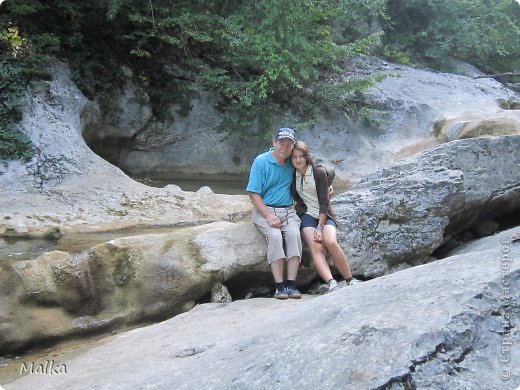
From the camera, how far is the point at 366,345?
225 cm

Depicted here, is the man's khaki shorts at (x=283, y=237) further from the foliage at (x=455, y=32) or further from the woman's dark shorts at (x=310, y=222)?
the foliage at (x=455, y=32)

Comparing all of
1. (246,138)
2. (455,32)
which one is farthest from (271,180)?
(455,32)

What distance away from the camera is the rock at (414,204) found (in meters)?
4.86

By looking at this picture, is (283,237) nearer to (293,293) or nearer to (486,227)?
(293,293)

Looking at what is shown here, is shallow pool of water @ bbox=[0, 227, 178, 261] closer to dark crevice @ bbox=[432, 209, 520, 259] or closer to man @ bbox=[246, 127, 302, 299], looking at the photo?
man @ bbox=[246, 127, 302, 299]

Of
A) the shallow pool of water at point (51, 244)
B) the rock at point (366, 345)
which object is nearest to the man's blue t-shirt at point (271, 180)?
the rock at point (366, 345)

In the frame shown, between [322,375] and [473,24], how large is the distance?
50.8ft

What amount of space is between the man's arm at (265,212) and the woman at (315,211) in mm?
245

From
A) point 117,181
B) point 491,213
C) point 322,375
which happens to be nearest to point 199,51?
point 117,181

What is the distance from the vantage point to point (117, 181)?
25.2 ft

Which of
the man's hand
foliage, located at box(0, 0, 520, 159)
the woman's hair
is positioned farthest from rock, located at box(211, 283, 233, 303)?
foliage, located at box(0, 0, 520, 159)

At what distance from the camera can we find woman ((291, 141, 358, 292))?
427cm

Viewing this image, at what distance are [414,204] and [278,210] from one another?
139cm

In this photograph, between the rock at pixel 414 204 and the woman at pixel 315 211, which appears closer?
the woman at pixel 315 211
